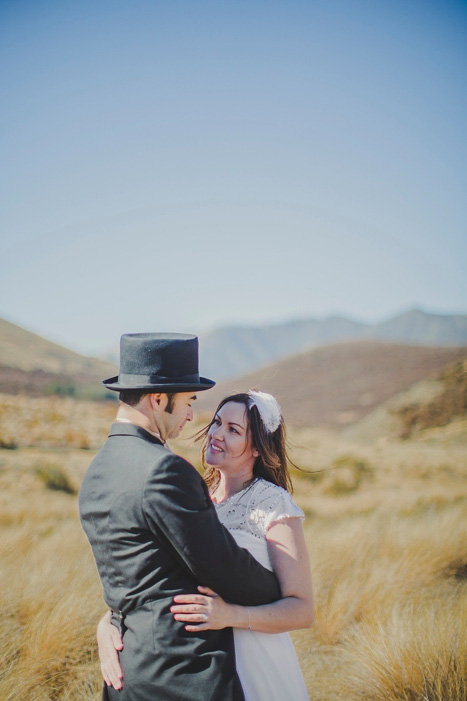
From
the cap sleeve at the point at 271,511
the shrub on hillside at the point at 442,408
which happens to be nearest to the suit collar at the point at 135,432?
the cap sleeve at the point at 271,511

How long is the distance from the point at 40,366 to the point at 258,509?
10149 millimetres

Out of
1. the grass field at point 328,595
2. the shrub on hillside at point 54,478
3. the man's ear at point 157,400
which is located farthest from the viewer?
the shrub on hillside at point 54,478

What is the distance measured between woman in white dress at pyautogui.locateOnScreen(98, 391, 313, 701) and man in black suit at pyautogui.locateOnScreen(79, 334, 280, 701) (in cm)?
6

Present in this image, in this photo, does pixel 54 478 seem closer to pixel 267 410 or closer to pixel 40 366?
pixel 40 366

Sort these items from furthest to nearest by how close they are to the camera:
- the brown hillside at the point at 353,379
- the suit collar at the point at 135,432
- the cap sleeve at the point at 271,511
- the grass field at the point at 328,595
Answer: the brown hillside at the point at 353,379 → the grass field at the point at 328,595 → the cap sleeve at the point at 271,511 → the suit collar at the point at 135,432

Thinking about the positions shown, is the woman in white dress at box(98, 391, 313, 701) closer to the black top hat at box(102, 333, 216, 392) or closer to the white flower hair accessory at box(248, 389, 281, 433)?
the white flower hair accessory at box(248, 389, 281, 433)

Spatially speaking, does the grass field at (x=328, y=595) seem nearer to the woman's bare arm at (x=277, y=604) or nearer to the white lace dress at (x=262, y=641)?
the white lace dress at (x=262, y=641)

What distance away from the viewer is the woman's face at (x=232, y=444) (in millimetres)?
2637

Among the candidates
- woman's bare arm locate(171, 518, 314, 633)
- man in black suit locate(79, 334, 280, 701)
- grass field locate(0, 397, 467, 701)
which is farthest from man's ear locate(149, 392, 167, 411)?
grass field locate(0, 397, 467, 701)

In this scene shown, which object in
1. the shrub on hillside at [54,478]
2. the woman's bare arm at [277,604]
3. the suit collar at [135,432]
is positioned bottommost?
the shrub on hillside at [54,478]

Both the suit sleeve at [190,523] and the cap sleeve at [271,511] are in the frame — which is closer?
the suit sleeve at [190,523]

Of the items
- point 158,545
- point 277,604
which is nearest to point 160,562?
point 158,545

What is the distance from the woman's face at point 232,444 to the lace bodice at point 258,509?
198mm

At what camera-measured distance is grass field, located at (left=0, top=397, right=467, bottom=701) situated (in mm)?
3270
